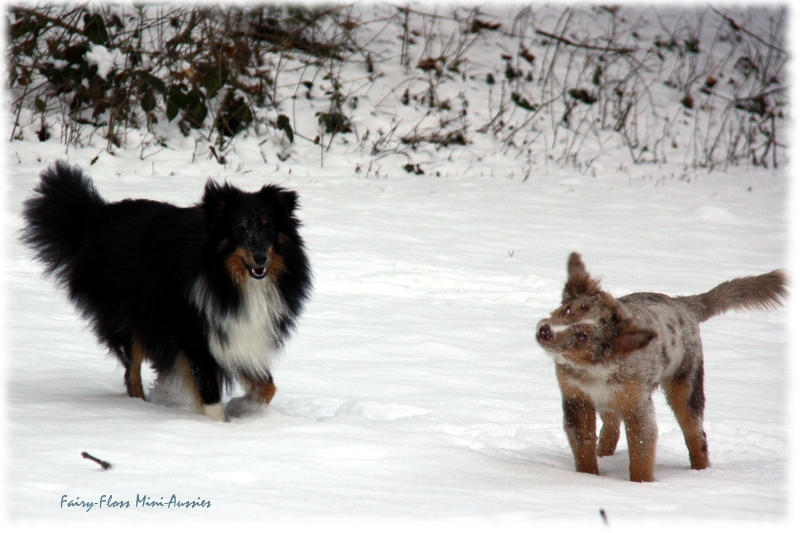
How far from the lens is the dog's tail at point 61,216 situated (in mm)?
4793

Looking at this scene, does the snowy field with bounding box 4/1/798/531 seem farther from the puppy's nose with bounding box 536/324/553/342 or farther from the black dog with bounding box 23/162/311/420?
the puppy's nose with bounding box 536/324/553/342

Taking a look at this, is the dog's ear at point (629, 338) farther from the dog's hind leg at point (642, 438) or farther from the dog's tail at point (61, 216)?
the dog's tail at point (61, 216)

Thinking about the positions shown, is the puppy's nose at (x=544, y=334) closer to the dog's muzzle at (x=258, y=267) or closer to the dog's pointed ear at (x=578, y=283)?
the dog's pointed ear at (x=578, y=283)

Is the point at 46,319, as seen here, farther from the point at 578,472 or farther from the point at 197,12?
the point at 197,12

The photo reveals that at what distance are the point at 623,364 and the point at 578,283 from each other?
1.44ft

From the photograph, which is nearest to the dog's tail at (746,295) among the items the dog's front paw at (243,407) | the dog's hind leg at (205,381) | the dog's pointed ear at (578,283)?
the dog's pointed ear at (578,283)

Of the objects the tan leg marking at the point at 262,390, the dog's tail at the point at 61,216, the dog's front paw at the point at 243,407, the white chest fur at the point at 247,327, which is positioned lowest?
the dog's front paw at the point at 243,407

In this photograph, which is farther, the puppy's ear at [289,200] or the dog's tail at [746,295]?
the dog's tail at [746,295]

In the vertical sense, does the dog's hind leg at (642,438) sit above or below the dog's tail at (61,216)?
below

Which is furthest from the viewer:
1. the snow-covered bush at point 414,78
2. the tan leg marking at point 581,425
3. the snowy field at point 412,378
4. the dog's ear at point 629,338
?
the snow-covered bush at point 414,78

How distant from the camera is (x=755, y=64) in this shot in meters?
17.1

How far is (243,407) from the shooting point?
441 centimetres

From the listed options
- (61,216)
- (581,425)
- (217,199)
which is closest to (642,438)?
(581,425)

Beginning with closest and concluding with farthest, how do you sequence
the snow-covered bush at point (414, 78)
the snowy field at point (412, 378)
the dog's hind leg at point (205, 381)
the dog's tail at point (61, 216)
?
the snowy field at point (412, 378)
the dog's hind leg at point (205, 381)
the dog's tail at point (61, 216)
the snow-covered bush at point (414, 78)
